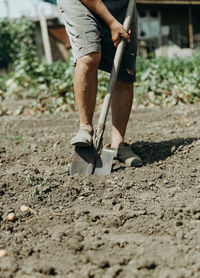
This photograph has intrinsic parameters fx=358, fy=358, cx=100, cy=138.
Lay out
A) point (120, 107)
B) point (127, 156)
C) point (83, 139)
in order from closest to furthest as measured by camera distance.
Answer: point (83, 139) → point (127, 156) → point (120, 107)

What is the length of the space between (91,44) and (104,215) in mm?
1102

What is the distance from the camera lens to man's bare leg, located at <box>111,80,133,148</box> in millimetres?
2637

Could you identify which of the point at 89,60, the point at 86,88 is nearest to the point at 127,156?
the point at 86,88

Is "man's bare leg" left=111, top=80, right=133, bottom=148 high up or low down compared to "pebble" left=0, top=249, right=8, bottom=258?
up

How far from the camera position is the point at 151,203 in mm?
1864

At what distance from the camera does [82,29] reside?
230 centimetres

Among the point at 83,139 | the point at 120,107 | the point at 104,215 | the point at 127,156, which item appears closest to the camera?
the point at 104,215

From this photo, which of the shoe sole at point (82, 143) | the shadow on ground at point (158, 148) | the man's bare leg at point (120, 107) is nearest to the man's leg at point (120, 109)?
the man's bare leg at point (120, 107)

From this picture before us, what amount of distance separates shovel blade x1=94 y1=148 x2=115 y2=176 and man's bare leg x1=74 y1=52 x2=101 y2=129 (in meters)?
0.21

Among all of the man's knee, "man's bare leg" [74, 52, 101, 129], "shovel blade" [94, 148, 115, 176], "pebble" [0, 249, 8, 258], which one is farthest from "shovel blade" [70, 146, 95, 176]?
"pebble" [0, 249, 8, 258]

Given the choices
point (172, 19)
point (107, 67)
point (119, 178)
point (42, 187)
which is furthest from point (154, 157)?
point (172, 19)

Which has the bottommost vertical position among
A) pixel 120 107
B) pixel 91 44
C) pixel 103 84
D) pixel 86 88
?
pixel 103 84

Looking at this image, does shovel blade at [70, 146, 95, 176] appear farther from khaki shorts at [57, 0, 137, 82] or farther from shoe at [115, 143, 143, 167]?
khaki shorts at [57, 0, 137, 82]

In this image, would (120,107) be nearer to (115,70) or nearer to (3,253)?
(115,70)
